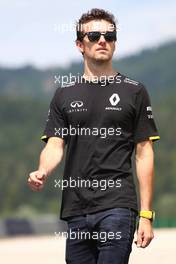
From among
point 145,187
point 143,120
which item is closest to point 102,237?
point 145,187

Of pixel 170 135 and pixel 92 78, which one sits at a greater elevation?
pixel 170 135

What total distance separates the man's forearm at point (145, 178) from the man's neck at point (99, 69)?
59 centimetres

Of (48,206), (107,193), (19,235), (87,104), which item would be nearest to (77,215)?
(107,193)

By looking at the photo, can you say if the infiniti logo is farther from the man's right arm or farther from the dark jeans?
the dark jeans

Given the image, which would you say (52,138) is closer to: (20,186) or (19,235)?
(19,235)

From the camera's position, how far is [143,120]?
7.32 m

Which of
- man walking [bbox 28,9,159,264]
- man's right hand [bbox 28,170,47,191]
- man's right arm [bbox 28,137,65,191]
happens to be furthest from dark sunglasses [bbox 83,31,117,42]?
man's right hand [bbox 28,170,47,191]

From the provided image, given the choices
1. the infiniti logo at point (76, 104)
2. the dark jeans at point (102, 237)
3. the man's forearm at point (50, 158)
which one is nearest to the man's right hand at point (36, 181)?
the man's forearm at point (50, 158)

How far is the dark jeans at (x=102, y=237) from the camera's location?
7.00m

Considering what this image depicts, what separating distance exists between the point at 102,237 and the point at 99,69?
44.5 inches

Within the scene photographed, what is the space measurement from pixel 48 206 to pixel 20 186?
Answer: 10.4 metres

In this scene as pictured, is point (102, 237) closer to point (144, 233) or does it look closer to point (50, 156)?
point (144, 233)

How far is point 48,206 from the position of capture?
173125 millimetres

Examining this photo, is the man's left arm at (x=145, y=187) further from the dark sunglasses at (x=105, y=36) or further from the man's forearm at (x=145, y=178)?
the dark sunglasses at (x=105, y=36)
